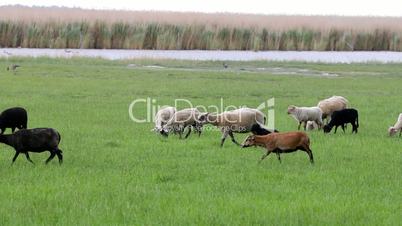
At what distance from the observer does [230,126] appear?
15.9m

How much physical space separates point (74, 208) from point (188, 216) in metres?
1.37

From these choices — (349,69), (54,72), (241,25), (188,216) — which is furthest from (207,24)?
(188,216)

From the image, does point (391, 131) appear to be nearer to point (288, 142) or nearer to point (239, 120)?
point (239, 120)

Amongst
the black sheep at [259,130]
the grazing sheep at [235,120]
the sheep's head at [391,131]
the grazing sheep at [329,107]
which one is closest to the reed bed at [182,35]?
the grazing sheep at [329,107]

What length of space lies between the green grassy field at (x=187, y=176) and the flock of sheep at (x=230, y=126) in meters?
0.30

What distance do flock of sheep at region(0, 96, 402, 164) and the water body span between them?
2875 centimetres

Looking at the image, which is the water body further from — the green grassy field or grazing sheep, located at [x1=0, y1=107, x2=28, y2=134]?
grazing sheep, located at [x1=0, y1=107, x2=28, y2=134]

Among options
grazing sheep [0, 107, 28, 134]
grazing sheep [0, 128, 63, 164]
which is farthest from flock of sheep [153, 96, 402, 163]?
grazing sheep [0, 128, 63, 164]

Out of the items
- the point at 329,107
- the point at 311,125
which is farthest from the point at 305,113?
the point at 329,107

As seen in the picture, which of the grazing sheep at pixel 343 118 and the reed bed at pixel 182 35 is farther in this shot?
the reed bed at pixel 182 35

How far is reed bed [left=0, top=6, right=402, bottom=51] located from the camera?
51.2 m

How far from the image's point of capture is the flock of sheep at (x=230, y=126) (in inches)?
496

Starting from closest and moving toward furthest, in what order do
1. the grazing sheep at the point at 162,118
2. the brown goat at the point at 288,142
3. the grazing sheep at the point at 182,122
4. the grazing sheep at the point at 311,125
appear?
the brown goat at the point at 288,142 < the grazing sheep at the point at 182,122 < the grazing sheep at the point at 162,118 < the grazing sheep at the point at 311,125

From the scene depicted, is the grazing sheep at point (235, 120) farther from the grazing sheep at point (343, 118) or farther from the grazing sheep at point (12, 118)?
the grazing sheep at point (12, 118)
